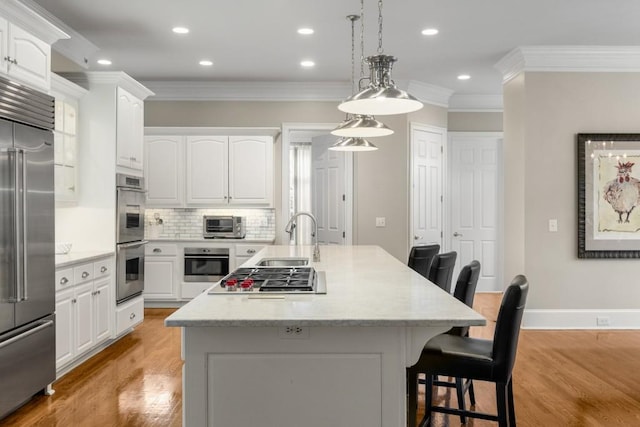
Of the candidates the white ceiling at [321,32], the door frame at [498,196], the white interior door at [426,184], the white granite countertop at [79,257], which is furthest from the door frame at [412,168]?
the white granite countertop at [79,257]

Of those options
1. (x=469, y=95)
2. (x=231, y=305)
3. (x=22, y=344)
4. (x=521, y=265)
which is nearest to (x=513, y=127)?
(x=521, y=265)

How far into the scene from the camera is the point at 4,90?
296 cm

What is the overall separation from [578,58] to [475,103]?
2.39 metres

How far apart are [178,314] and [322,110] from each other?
5.20 metres

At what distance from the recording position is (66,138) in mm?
4469

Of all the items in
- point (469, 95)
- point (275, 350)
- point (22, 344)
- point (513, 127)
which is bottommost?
point (22, 344)

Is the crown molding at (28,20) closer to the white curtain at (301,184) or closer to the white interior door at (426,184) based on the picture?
the white interior door at (426,184)

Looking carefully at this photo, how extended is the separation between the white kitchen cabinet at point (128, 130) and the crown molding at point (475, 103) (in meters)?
4.51

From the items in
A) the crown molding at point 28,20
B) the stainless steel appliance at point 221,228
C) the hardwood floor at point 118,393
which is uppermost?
the crown molding at point 28,20

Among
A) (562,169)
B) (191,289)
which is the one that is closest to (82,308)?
(191,289)

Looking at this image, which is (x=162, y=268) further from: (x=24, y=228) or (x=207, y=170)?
(x=24, y=228)

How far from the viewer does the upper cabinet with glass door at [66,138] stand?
14.0ft

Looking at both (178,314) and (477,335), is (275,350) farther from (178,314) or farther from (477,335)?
(477,335)

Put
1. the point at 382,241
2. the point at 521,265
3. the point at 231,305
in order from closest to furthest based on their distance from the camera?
the point at 231,305 → the point at 521,265 → the point at 382,241
